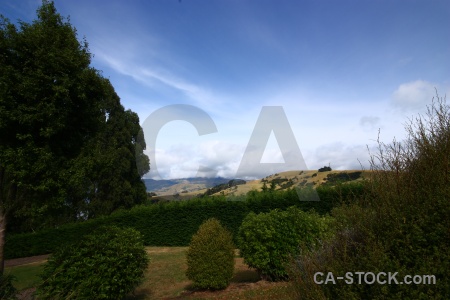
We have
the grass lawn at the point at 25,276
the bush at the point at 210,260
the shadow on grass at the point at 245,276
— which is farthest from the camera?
the grass lawn at the point at 25,276

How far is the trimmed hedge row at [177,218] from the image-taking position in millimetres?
16766

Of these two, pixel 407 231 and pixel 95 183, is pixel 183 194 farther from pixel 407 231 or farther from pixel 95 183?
pixel 407 231

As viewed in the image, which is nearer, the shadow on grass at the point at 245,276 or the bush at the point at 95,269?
the bush at the point at 95,269

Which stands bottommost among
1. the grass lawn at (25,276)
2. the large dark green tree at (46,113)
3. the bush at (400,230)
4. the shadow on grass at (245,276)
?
the grass lawn at (25,276)

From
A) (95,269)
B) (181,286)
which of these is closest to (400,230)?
(95,269)

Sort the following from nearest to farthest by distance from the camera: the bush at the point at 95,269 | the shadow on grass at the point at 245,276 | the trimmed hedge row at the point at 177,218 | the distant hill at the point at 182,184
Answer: the bush at the point at 95,269, the shadow on grass at the point at 245,276, the trimmed hedge row at the point at 177,218, the distant hill at the point at 182,184

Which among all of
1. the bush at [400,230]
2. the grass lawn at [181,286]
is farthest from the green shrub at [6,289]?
the bush at [400,230]

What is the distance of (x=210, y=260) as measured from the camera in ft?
25.0

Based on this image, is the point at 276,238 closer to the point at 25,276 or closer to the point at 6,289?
the point at 6,289

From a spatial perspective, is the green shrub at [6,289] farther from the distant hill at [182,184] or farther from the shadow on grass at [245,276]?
the distant hill at [182,184]

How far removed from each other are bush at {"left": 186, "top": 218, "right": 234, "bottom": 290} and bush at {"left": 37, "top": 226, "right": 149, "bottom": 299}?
5.27 feet

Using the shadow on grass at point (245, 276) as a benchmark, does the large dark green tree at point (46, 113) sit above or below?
above

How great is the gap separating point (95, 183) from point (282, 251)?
20.6 metres

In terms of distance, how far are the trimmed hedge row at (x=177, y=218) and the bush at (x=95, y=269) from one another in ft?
36.2
